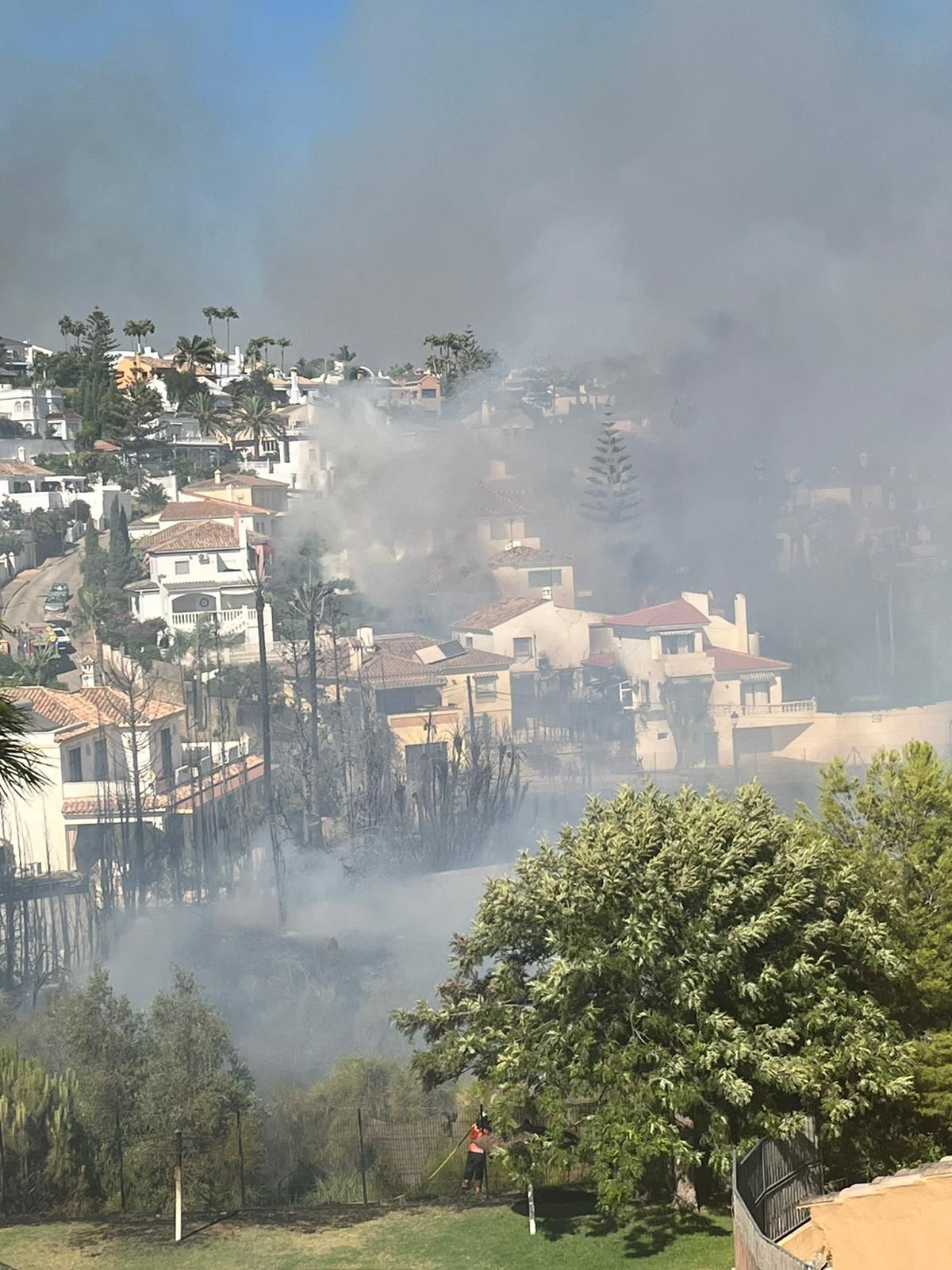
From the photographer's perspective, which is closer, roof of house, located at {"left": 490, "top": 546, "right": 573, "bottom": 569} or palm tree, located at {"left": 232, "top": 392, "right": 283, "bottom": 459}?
roof of house, located at {"left": 490, "top": 546, "right": 573, "bottom": 569}

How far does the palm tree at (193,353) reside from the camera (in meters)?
107

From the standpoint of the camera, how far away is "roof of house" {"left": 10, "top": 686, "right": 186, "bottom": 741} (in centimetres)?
5272

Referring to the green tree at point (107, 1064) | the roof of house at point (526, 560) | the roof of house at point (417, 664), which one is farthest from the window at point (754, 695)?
the green tree at point (107, 1064)

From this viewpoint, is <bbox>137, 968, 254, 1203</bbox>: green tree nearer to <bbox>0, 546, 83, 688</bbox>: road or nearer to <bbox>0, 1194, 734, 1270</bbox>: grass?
<bbox>0, 1194, 734, 1270</bbox>: grass

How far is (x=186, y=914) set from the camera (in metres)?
58.2

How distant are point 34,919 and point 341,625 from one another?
79.0 feet

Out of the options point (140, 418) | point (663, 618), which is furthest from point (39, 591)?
point (663, 618)

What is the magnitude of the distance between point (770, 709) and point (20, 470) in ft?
144

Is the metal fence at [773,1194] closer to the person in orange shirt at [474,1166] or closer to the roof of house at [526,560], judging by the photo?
the person in orange shirt at [474,1166]

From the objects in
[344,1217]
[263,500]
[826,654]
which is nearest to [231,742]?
[263,500]

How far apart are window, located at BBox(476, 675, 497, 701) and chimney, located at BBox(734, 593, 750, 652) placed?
11362 mm

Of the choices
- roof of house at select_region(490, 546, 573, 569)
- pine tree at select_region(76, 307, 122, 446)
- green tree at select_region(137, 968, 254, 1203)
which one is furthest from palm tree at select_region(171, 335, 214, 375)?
green tree at select_region(137, 968, 254, 1203)

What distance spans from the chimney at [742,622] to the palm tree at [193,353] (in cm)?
4566

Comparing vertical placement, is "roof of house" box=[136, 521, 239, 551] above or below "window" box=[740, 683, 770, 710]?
above
